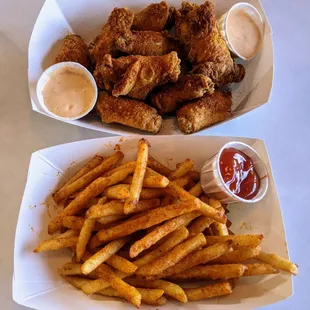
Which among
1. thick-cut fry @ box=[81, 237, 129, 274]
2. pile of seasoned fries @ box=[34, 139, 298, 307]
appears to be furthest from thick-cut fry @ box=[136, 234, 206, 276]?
thick-cut fry @ box=[81, 237, 129, 274]

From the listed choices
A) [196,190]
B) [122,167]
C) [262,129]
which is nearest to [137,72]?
[122,167]

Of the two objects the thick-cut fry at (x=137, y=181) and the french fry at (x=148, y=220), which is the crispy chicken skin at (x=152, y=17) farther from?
the french fry at (x=148, y=220)

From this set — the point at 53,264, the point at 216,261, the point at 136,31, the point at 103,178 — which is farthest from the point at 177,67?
the point at 53,264

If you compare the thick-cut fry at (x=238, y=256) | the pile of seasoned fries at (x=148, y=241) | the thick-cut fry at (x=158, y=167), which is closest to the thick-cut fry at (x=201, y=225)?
the pile of seasoned fries at (x=148, y=241)

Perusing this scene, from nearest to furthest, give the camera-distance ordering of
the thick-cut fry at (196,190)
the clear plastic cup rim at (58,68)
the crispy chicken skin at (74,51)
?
the thick-cut fry at (196,190)
the clear plastic cup rim at (58,68)
the crispy chicken skin at (74,51)

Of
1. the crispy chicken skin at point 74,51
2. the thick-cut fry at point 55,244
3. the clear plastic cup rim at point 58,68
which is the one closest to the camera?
the thick-cut fry at point 55,244

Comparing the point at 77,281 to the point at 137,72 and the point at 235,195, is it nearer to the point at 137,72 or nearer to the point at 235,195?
the point at 235,195

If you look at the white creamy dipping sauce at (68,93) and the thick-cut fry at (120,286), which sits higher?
the white creamy dipping sauce at (68,93)
